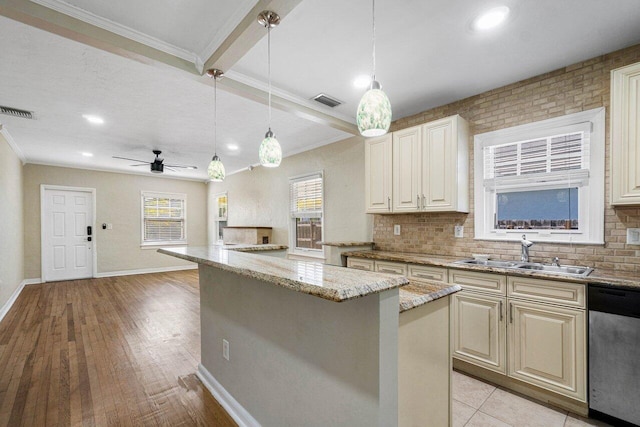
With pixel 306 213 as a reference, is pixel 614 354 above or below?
below

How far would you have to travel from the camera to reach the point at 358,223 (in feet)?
13.3

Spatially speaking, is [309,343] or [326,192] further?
[326,192]

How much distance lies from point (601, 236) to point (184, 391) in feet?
11.4

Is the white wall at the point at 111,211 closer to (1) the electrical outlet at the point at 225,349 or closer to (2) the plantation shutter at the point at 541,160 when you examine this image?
(1) the electrical outlet at the point at 225,349

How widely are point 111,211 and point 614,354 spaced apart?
8.51 meters

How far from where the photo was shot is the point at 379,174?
339 cm

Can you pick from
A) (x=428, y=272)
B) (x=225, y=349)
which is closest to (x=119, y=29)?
(x=225, y=349)

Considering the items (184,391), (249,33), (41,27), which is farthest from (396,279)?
(41,27)

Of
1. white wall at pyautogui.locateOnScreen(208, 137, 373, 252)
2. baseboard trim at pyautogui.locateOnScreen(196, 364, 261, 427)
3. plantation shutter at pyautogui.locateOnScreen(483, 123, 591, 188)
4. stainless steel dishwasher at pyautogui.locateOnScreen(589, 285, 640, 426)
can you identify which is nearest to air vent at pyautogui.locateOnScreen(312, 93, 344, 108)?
white wall at pyautogui.locateOnScreen(208, 137, 373, 252)

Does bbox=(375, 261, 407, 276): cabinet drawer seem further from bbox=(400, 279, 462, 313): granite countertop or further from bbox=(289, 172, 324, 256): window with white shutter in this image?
bbox=(289, 172, 324, 256): window with white shutter

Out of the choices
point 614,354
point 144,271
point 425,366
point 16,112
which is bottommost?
point 144,271

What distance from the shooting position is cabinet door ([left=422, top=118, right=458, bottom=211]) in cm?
279

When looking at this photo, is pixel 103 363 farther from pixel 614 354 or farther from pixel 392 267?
pixel 614 354

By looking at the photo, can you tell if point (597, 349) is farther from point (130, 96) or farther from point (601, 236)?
point (130, 96)
